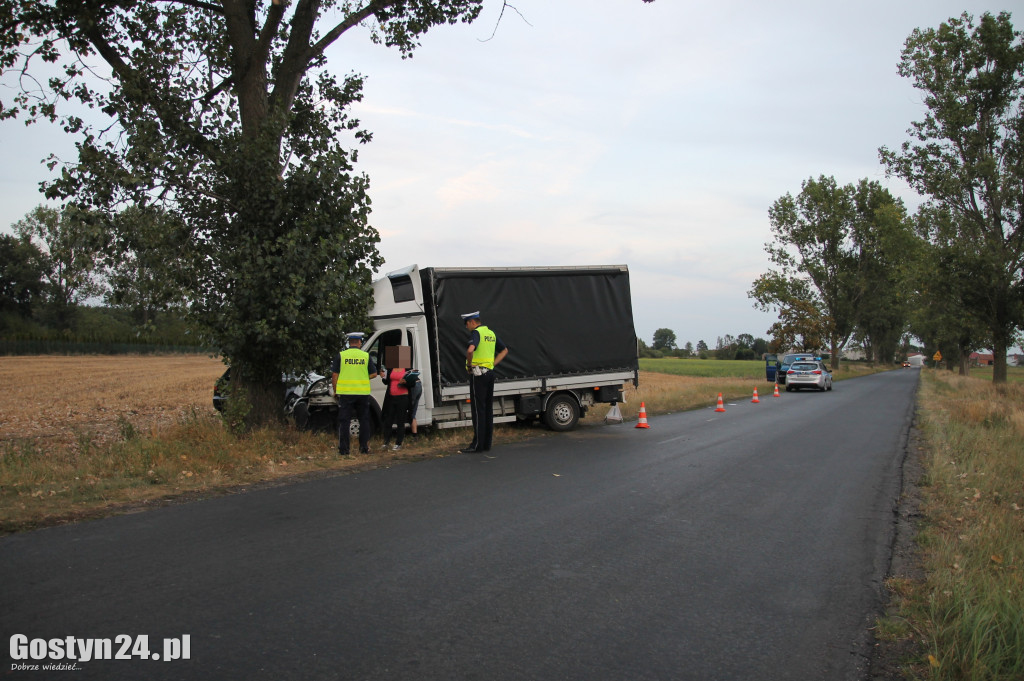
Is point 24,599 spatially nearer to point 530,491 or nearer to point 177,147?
point 530,491

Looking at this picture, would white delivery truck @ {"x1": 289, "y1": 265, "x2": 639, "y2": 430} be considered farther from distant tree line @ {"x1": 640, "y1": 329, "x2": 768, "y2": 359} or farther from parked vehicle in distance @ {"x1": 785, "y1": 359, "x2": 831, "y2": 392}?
distant tree line @ {"x1": 640, "y1": 329, "x2": 768, "y2": 359}

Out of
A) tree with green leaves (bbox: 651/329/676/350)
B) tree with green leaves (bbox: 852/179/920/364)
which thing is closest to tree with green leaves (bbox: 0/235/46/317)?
tree with green leaves (bbox: 852/179/920/364)

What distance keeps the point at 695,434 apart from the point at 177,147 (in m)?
10.0

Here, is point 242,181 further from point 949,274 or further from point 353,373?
point 949,274

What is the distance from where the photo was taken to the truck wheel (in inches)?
527

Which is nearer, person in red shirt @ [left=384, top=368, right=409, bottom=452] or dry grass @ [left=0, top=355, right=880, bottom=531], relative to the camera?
dry grass @ [left=0, top=355, right=880, bottom=531]

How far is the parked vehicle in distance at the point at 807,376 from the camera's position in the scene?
108ft

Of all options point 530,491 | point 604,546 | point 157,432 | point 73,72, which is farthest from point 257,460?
point 73,72

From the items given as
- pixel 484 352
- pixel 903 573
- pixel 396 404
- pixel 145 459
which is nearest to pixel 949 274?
pixel 484 352

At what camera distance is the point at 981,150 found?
95.1 feet

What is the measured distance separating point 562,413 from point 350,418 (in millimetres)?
4792

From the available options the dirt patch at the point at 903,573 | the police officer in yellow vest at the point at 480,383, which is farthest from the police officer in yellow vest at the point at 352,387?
the dirt patch at the point at 903,573

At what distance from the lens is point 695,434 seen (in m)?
13.1

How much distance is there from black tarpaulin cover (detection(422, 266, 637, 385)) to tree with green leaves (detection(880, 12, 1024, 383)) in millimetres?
21670
